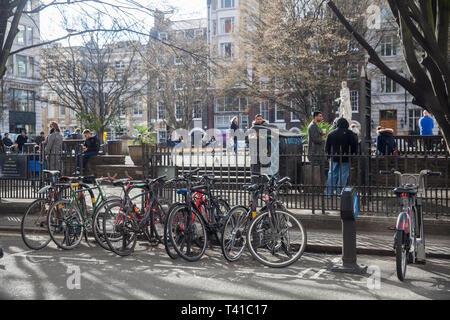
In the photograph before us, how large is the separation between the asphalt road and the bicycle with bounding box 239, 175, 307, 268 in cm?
20

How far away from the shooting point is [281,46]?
99.2 feet

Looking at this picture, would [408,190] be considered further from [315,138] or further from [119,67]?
[119,67]

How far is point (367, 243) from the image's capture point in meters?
8.53

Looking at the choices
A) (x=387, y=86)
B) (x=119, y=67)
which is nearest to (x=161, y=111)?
(x=119, y=67)

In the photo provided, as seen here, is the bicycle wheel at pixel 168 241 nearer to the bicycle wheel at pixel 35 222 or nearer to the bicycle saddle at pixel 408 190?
the bicycle wheel at pixel 35 222

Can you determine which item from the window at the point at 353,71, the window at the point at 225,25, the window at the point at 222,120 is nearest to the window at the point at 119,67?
the window at the point at 353,71

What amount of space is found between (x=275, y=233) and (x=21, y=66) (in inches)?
2273

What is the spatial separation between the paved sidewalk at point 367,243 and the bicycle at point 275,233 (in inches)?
47.8

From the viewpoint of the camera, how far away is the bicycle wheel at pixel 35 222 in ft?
27.5

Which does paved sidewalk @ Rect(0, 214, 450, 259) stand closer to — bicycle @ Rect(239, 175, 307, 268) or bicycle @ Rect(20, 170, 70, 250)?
bicycle @ Rect(239, 175, 307, 268)
